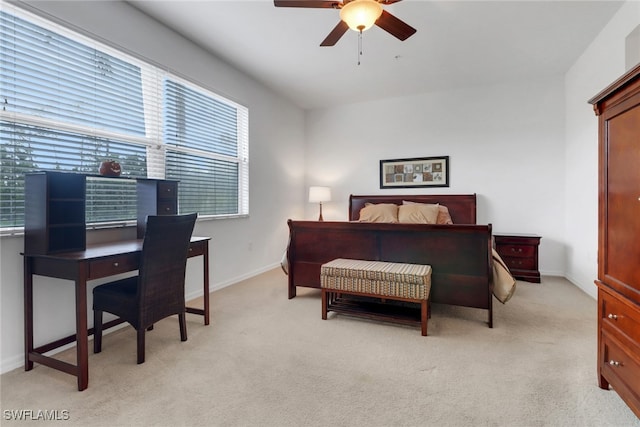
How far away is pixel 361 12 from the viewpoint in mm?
1935

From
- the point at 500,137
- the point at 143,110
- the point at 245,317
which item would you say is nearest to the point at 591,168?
the point at 500,137

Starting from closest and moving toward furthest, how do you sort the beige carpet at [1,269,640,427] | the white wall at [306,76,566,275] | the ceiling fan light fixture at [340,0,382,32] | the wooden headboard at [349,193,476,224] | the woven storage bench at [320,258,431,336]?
the beige carpet at [1,269,640,427], the ceiling fan light fixture at [340,0,382,32], the woven storage bench at [320,258,431,336], the white wall at [306,76,566,275], the wooden headboard at [349,193,476,224]

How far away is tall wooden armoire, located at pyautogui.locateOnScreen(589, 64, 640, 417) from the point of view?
136cm

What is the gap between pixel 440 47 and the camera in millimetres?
3406

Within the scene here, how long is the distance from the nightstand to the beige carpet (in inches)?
49.2

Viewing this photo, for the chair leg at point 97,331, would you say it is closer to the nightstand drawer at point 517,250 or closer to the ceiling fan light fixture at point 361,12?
the ceiling fan light fixture at point 361,12

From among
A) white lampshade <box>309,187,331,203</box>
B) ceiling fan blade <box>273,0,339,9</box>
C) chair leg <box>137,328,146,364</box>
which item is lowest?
chair leg <box>137,328,146,364</box>

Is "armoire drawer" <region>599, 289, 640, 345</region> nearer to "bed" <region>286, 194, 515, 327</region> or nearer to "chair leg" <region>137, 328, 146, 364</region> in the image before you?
"bed" <region>286, 194, 515, 327</region>

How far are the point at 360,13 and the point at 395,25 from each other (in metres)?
0.44

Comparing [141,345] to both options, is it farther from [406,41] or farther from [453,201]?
[453,201]

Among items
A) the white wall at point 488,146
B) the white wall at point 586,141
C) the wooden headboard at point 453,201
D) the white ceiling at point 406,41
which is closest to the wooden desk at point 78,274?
the white ceiling at point 406,41

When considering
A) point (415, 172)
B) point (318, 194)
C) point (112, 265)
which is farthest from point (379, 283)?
point (415, 172)

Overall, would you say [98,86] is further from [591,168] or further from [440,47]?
[591,168]

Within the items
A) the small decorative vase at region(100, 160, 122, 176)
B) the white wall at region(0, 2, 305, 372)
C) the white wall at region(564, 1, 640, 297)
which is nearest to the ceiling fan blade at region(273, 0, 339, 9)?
the white wall at region(0, 2, 305, 372)
